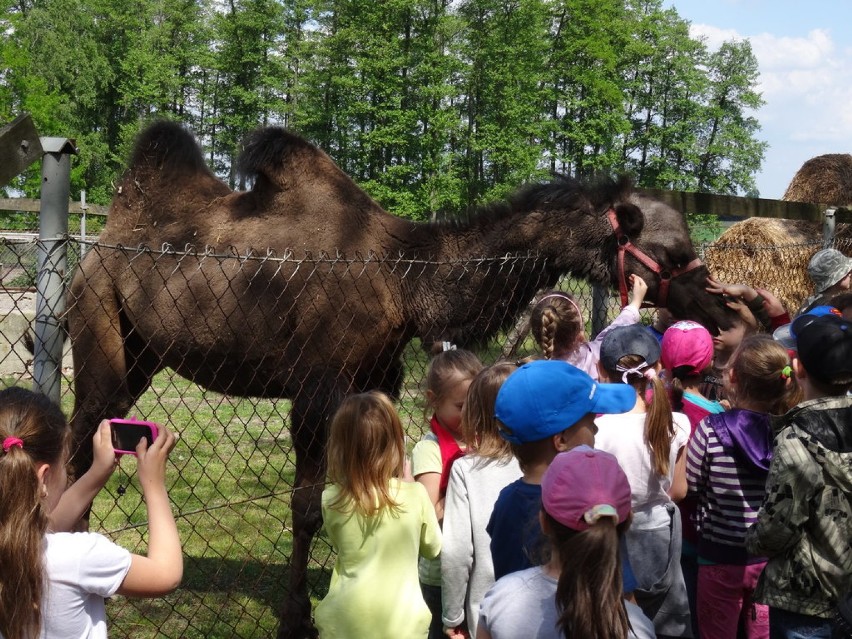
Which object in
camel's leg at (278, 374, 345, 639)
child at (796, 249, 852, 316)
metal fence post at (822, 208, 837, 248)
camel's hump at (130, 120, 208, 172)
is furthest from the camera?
metal fence post at (822, 208, 837, 248)

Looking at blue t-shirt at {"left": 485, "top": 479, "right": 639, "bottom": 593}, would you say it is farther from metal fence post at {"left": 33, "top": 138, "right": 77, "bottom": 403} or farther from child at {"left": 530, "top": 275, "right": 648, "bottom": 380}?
metal fence post at {"left": 33, "top": 138, "right": 77, "bottom": 403}

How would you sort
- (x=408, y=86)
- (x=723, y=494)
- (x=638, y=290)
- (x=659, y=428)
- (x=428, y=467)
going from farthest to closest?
(x=408, y=86) < (x=638, y=290) < (x=723, y=494) < (x=428, y=467) < (x=659, y=428)

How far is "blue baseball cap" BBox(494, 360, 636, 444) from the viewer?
2.56 m

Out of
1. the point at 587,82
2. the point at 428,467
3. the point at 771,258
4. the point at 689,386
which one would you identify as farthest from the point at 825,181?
the point at 587,82

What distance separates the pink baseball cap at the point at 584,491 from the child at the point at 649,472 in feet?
3.54

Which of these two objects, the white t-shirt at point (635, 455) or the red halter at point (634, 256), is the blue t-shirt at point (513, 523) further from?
the red halter at point (634, 256)

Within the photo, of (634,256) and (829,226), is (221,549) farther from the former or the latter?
(829,226)

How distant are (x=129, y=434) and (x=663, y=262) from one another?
12.1 ft

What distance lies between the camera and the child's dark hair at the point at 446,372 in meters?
3.25

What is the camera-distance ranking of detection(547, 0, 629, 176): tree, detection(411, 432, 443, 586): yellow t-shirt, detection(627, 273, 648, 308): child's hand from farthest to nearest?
detection(547, 0, 629, 176): tree → detection(627, 273, 648, 308): child's hand → detection(411, 432, 443, 586): yellow t-shirt

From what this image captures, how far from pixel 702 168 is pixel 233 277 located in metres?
46.6

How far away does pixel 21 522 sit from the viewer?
197 cm

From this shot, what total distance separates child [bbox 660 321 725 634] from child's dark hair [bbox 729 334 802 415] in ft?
1.05

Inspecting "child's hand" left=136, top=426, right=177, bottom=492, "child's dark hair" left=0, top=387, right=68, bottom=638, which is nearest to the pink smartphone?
"child's hand" left=136, top=426, right=177, bottom=492
